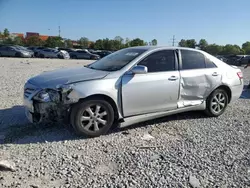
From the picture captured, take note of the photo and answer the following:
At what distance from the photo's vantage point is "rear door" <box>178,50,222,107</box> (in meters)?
4.71

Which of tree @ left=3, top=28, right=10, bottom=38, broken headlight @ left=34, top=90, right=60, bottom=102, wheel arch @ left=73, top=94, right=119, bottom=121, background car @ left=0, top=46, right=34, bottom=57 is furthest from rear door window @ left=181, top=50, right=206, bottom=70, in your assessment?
tree @ left=3, top=28, right=10, bottom=38

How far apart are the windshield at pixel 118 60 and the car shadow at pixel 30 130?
1.20 m

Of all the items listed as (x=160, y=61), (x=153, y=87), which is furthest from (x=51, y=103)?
(x=160, y=61)

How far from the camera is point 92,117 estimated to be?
3.90 metres

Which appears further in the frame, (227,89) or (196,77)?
(227,89)

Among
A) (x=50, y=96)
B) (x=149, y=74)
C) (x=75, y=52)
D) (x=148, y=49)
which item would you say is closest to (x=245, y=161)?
(x=149, y=74)

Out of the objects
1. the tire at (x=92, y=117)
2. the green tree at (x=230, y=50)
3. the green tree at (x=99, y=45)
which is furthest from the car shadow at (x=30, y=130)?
the green tree at (x=230, y=50)

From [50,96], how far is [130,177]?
183cm

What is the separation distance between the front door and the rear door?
200mm

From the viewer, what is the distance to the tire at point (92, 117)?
3771 millimetres

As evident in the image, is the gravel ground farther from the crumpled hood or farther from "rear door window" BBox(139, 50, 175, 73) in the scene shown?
"rear door window" BBox(139, 50, 175, 73)

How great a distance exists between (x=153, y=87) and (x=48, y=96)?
1.86 metres

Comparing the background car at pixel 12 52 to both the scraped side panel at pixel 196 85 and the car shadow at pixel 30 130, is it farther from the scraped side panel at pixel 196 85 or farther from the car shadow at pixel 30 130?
the scraped side panel at pixel 196 85

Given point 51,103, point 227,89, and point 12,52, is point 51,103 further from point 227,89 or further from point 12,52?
point 12,52
